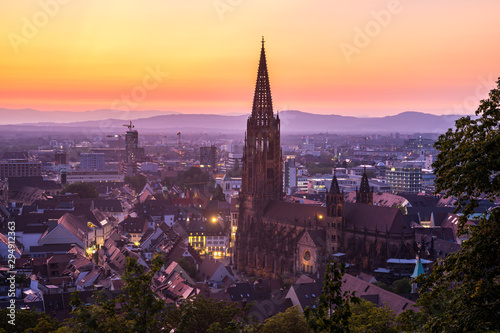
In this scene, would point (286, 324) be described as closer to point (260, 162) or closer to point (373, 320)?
point (373, 320)

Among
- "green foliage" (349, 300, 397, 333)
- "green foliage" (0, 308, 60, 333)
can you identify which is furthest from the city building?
"green foliage" (0, 308, 60, 333)

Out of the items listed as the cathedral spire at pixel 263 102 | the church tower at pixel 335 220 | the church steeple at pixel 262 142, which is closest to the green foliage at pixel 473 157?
the church tower at pixel 335 220

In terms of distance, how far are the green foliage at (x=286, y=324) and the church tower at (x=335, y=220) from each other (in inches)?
1395

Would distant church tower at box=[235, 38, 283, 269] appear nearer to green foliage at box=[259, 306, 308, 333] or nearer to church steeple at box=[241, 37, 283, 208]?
church steeple at box=[241, 37, 283, 208]

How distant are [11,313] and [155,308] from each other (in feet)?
71.8

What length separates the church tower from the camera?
81188mm

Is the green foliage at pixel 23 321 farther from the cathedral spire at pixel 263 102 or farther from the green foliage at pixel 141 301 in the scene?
the cathedral spire at pixel 263 102

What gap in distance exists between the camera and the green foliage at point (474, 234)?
18422mm

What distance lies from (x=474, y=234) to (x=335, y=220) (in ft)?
204

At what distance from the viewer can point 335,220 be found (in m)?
81.4

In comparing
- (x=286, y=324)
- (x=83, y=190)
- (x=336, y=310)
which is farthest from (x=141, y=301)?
(x=83, y=190)

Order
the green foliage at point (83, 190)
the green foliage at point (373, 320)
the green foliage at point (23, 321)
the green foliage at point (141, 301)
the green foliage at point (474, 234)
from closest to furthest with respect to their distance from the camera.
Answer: the green foliage at point (474, 234)
the green foliage at point (141, 301)
the green foliage at point (373, 320)
the green foliage at point (23, 321)
the green foliage at point (83, 190)

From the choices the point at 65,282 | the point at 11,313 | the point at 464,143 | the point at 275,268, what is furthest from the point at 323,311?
the point at 275,268

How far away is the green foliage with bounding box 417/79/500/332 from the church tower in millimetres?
60866
